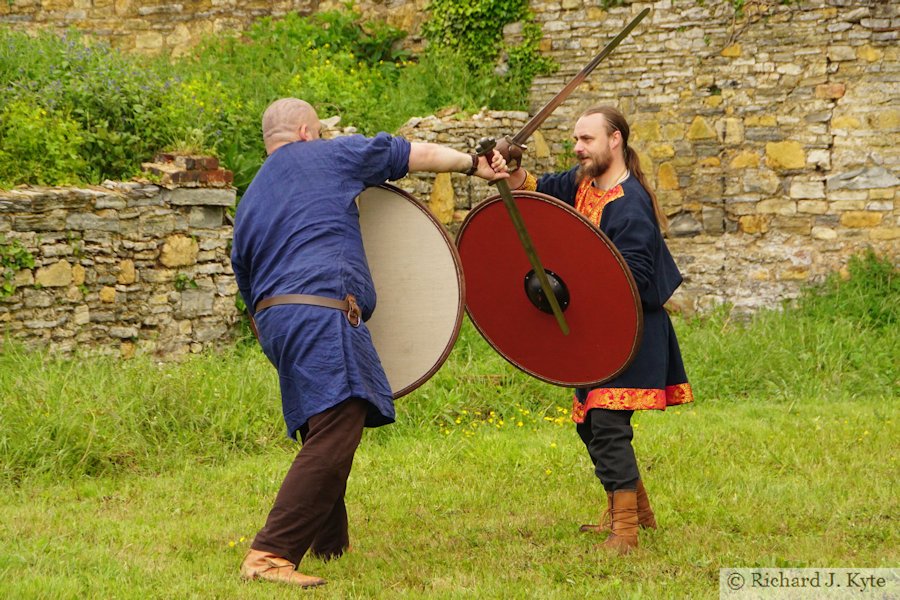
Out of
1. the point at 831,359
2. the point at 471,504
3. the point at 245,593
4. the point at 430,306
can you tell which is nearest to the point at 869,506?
the point at 471,504

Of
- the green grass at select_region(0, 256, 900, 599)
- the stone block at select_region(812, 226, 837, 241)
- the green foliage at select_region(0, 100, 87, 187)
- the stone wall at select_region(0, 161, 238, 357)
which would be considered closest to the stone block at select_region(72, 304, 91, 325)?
the stone wall at select_region(0, 161, 238, 357)

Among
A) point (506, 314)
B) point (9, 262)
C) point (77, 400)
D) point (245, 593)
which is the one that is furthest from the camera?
point (9, 262)

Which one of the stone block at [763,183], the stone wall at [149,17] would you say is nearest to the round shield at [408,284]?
the stone block at [763,183]

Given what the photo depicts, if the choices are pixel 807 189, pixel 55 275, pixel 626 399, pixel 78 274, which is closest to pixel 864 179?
pixel 807 189

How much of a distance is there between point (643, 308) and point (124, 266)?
4161 millimetres

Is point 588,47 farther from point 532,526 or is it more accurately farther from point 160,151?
point 532,526

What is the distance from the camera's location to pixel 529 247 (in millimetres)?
3334

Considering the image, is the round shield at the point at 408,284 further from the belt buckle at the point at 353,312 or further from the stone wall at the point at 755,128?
the stone wall at the point at 755,128

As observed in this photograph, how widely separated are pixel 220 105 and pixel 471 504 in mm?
4684

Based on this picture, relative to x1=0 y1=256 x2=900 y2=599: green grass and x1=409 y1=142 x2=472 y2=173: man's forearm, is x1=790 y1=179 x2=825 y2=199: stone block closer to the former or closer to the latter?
x1=0 y1=256 x2=900 y2=599: green grass

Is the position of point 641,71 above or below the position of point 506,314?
above

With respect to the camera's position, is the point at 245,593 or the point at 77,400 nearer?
the point at 245,593

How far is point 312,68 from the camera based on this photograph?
858 centimetres

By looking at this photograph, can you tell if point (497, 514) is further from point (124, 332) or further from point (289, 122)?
point (124, 332)
